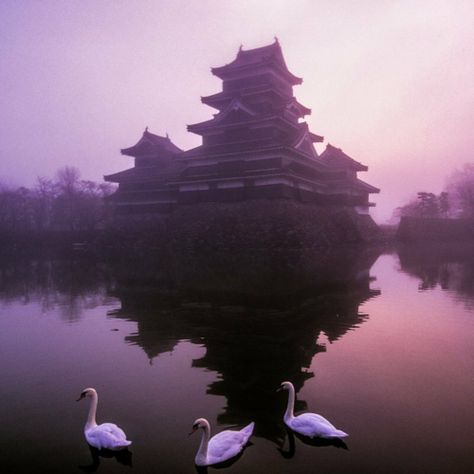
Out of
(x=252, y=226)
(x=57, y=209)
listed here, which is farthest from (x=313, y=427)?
(x=57, y=209)

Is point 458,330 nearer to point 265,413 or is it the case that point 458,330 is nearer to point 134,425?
point 265,413

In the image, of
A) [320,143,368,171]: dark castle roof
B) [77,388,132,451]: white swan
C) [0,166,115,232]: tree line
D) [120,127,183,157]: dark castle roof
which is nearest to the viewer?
[77,388,132,451]: white swan

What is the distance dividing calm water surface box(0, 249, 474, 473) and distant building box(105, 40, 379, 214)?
66.5ft

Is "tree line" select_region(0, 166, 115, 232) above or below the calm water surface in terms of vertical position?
above

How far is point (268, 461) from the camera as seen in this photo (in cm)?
453

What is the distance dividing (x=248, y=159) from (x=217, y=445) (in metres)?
30.6

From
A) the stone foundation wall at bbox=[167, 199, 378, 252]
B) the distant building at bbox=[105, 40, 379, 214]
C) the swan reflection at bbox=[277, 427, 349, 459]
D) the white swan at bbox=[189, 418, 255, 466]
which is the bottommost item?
the swan reflection at bbox=[277, 427, 349, 459]

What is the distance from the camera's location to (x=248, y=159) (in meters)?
33.8

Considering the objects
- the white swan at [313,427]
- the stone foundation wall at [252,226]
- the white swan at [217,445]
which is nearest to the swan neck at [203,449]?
the white swan at [217,445]

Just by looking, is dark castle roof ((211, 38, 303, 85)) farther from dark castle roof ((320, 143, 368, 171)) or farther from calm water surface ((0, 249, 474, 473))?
calm water surface ((0, 249, 474, 473))

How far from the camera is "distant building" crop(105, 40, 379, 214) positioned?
33.4 m

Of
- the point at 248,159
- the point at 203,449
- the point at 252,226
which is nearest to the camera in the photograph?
the point at 203,449

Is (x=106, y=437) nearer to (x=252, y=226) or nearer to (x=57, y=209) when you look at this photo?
(x=252, y=226)

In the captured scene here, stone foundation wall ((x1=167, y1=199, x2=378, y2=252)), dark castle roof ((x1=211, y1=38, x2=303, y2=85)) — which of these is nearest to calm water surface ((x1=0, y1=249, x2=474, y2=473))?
stone foundation wall ((x1=167, y1=199, x2=378, y2=252))
